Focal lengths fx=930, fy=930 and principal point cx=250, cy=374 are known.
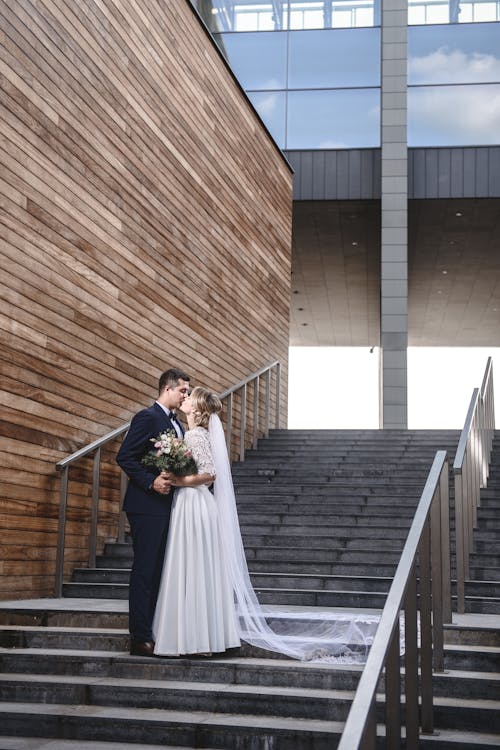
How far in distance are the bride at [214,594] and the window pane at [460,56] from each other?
1332 cm

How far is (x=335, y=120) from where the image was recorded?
54.3ft

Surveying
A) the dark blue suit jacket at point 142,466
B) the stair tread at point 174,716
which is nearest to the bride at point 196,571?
the dark blue suit jacket at point 142,466

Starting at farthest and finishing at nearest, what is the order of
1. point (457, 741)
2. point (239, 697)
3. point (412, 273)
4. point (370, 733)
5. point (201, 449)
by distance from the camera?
1. point (412, 273)
2. point (201, 449)
3. point (239, 697)
4. point (457, 741)
5. point (370, 733)

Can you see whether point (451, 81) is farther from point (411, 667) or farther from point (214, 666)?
point (411, 667)

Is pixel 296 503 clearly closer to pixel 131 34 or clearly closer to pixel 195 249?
pixel 195 249

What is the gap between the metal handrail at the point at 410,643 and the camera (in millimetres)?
2508

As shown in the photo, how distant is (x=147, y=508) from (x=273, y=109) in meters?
13.2

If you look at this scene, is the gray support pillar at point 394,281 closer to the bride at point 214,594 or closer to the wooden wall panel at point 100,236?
the wooden wall panel at point 100,236

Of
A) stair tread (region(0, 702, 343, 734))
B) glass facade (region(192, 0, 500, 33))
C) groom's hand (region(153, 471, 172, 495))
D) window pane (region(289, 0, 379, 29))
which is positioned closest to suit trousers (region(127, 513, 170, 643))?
groom's hand (region(153, 471, 172, 495))

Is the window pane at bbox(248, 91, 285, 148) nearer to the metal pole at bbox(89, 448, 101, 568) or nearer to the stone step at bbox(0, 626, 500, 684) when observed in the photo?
the metal pole at bbox(89, 448, 101, 568)

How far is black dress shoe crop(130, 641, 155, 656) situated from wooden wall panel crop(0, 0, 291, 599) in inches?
62.1

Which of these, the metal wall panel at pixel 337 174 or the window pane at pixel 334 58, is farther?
the window pane at pixel 334 58

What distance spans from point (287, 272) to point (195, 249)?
12.7 feet

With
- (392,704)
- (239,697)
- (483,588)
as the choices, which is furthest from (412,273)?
(392,704)
